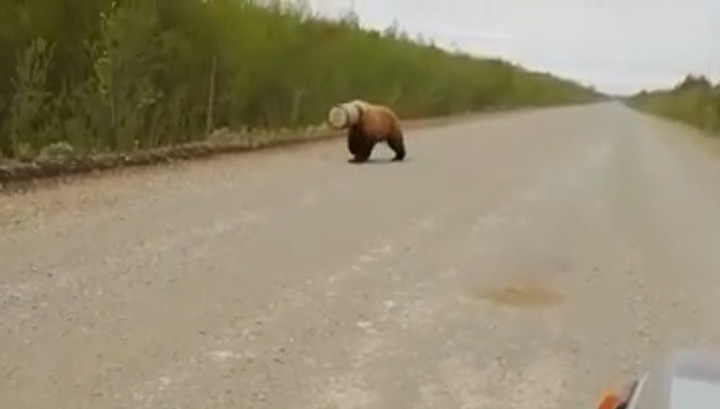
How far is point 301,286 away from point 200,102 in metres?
12.1

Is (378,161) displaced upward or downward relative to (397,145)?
downward

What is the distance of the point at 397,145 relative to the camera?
19.4 meters

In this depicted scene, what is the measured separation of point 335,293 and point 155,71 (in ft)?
32.2

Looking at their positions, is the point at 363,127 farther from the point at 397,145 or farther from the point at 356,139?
the point at 397,145

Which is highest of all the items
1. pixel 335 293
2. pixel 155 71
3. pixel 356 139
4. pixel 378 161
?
pixel 155 71

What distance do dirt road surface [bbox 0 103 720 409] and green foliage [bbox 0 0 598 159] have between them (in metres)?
1.47

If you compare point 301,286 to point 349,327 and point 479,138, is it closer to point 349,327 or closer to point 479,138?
point 349,327

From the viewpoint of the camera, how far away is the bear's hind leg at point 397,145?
19172 millimetres

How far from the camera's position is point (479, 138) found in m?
29.3

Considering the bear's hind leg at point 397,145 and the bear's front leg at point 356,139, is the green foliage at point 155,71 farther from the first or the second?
the bear's hind leg at point 397,145

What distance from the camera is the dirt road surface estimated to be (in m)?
5.47

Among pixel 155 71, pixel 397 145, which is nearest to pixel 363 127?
pixel 397 145

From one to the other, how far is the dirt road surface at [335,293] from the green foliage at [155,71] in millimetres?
1465

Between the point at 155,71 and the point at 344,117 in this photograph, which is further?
the point at 344,117
